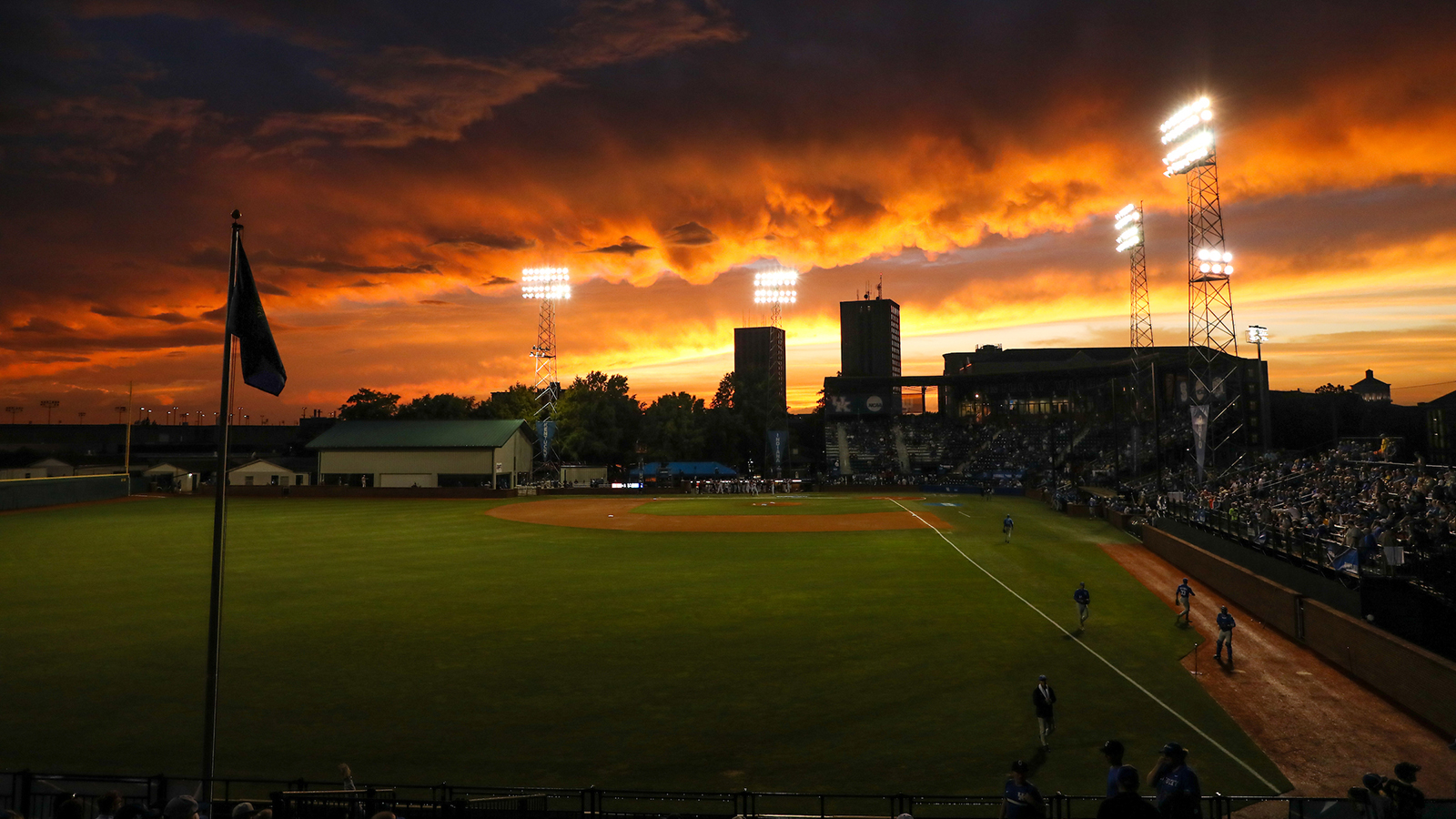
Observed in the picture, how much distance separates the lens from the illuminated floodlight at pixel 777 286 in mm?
93875

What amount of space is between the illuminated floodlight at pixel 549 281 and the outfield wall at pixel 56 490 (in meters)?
42.7

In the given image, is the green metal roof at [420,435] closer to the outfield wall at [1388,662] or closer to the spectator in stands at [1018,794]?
the outfield wall at [1388,662]

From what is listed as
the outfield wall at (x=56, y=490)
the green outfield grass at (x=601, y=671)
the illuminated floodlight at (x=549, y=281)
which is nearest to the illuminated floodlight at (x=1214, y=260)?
the green outfield grass at (x=601, y=671)

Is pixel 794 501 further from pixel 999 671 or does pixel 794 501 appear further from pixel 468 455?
pixel 999 671

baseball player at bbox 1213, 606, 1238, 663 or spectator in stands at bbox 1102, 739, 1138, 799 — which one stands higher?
spectator in stands at bbox 1102, 739, 1138, 799

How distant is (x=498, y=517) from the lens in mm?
55844

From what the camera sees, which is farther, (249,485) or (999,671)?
(249,485)

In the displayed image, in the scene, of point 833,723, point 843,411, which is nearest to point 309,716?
point 833,723

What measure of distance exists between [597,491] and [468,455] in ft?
47.8

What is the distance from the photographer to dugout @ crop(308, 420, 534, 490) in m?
82.5

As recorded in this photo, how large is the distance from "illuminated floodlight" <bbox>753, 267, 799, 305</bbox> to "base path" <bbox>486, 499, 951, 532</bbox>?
126 feet

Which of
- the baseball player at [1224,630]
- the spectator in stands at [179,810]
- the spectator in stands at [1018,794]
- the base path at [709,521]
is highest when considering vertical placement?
the spectator in stands at [179,810]

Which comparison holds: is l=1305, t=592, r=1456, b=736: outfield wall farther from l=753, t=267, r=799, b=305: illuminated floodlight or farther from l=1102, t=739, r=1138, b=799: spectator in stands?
l=753, t=267, r=799, b=305: illuminated floodlight

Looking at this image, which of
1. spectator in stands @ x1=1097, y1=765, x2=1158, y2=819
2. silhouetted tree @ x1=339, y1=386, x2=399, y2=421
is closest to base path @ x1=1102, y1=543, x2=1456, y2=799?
spectator in stands @ x1=1097, y1=765, x2=1158, y2=819
